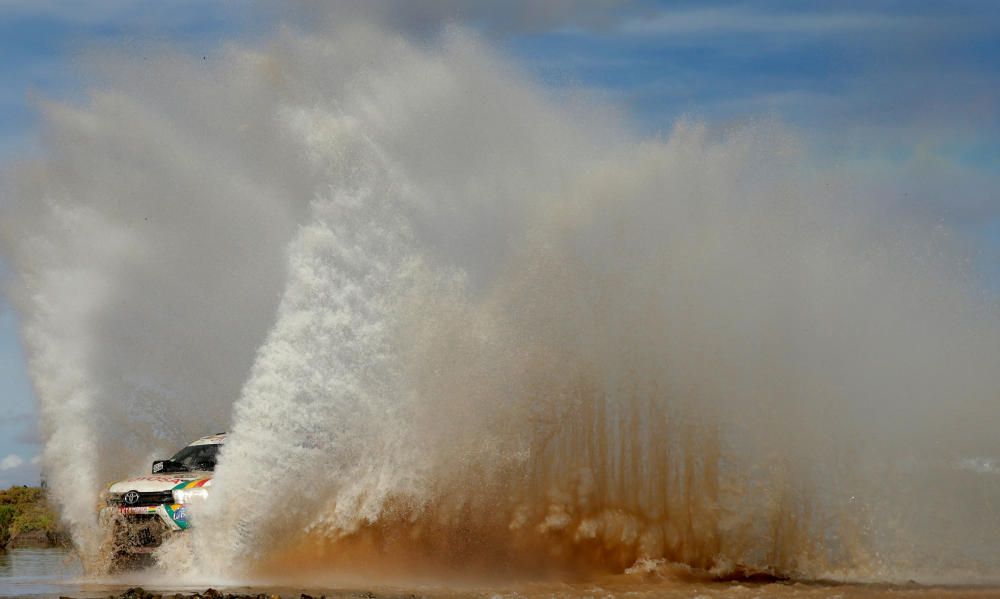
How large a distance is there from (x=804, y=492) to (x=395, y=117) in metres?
9.44

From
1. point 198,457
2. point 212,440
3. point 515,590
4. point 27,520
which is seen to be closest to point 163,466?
point 198,457

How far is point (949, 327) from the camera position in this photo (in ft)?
79.0

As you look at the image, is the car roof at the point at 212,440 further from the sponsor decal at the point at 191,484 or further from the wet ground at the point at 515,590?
A: the wet ground at the point at 515,590

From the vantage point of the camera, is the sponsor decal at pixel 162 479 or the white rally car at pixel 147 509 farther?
the sponsor decal at pixel 162 479

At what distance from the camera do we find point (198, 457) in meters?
23.5

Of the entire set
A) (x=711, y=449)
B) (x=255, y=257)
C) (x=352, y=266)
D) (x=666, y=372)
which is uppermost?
(x=255, y=257)

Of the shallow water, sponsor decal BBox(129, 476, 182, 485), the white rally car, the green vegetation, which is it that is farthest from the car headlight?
the green vegetation

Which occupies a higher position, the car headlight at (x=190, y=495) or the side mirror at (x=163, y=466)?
the side mirror at (x=163, y=466)

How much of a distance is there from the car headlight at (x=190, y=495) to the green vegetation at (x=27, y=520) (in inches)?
563

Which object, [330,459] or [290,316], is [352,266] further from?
[330,459]

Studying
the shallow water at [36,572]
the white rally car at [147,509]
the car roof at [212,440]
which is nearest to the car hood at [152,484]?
the white rally car at [147,509]

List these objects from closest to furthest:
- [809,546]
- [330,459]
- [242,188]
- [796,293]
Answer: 1. [330,459]
2. [809,546]
3. [796,293]
4. [242,188]

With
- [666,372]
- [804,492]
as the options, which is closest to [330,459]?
[666,372]

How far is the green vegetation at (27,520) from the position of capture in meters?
36.0
